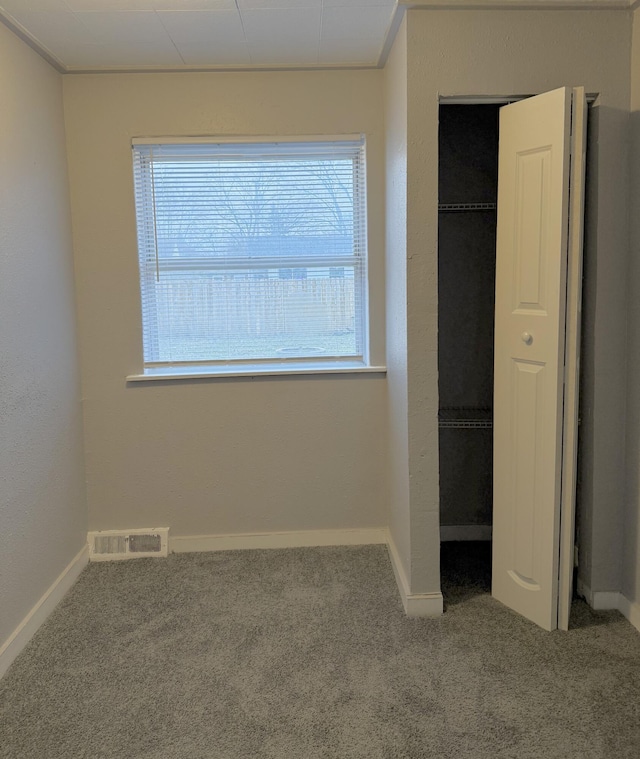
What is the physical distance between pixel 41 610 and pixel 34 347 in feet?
3.58

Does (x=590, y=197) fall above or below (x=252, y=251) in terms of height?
above

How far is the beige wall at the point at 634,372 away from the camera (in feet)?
8.21

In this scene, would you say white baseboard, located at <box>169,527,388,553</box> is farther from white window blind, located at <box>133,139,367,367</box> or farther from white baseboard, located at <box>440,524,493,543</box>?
white window blind, located at <box>133,139,367,367</box>

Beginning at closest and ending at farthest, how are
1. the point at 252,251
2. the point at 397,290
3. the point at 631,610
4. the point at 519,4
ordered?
the point at 519,4, the point at 631,610, the point at 397,290, the point at 252,251

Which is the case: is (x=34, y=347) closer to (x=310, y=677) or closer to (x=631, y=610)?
(x=310, y=677)

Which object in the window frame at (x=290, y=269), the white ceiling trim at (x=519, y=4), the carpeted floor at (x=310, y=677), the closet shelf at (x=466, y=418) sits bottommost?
the carpeted floor at (x=310, y=677)

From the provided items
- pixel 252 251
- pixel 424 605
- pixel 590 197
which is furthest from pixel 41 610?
pixel 590 197

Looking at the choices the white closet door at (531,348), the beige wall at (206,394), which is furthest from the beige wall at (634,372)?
the beige wall at (206,394)

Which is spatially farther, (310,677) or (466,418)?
(466,418)

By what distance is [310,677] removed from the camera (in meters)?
2.33

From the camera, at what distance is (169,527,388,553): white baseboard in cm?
345

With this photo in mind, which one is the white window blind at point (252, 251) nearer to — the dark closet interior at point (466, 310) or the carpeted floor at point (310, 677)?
the dark closet interior at point (466, 310)

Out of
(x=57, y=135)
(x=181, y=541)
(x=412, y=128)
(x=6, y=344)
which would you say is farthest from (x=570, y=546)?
(x=57, y=135)

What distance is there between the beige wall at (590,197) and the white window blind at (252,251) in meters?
0.77
